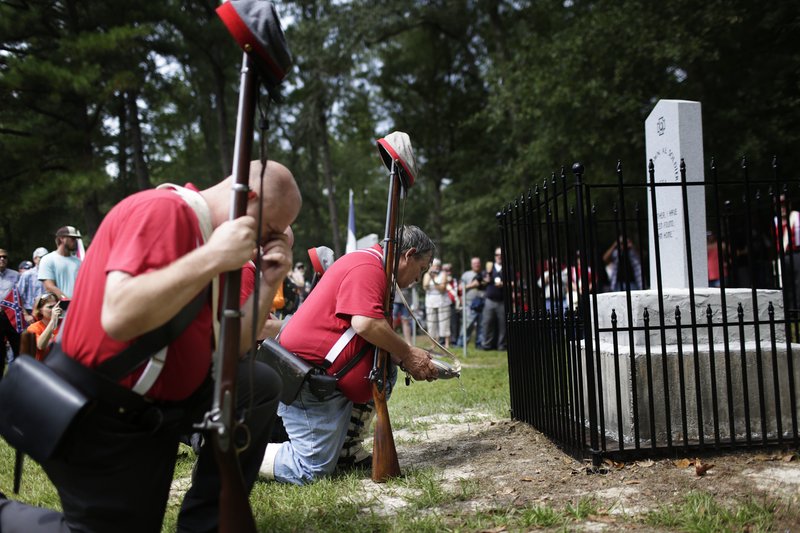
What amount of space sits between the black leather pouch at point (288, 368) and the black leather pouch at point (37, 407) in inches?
76.8

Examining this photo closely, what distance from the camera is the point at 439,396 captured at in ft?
Result: 25.3

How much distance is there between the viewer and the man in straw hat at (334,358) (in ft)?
14.0

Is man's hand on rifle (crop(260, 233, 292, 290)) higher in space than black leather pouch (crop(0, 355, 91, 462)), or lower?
higher

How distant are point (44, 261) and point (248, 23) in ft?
23.9

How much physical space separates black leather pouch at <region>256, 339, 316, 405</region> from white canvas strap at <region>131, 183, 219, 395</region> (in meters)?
1.69

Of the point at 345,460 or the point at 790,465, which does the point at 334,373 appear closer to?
the point at 345,460

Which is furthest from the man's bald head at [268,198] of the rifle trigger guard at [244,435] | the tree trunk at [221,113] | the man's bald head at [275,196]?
the tree trunk at [221,113]

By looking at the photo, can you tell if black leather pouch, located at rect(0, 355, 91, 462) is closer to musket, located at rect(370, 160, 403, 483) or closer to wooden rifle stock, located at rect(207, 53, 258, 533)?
wooden rifle stock, located at rect(207, 53, 258, 533)

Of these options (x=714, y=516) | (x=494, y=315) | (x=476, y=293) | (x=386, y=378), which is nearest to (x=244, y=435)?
(x=386, y=378)

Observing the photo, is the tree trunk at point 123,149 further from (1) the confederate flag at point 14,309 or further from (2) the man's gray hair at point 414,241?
(2) the man's gray hair at point 414,241

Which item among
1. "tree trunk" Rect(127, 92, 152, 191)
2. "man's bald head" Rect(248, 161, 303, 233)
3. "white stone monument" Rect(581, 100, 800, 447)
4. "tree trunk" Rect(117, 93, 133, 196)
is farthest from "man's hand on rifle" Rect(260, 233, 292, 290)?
"tree trunk" Rect(117, 93, 133, 196)

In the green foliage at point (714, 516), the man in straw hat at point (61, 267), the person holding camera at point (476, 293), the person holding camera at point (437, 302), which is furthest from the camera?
the person holding camera at point (476, 293)

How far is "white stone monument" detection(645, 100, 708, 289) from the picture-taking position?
17.2 ft

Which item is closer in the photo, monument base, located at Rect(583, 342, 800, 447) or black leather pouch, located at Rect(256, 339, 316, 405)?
black leather pouch, located at Rect(256, 339, 316, 405)
